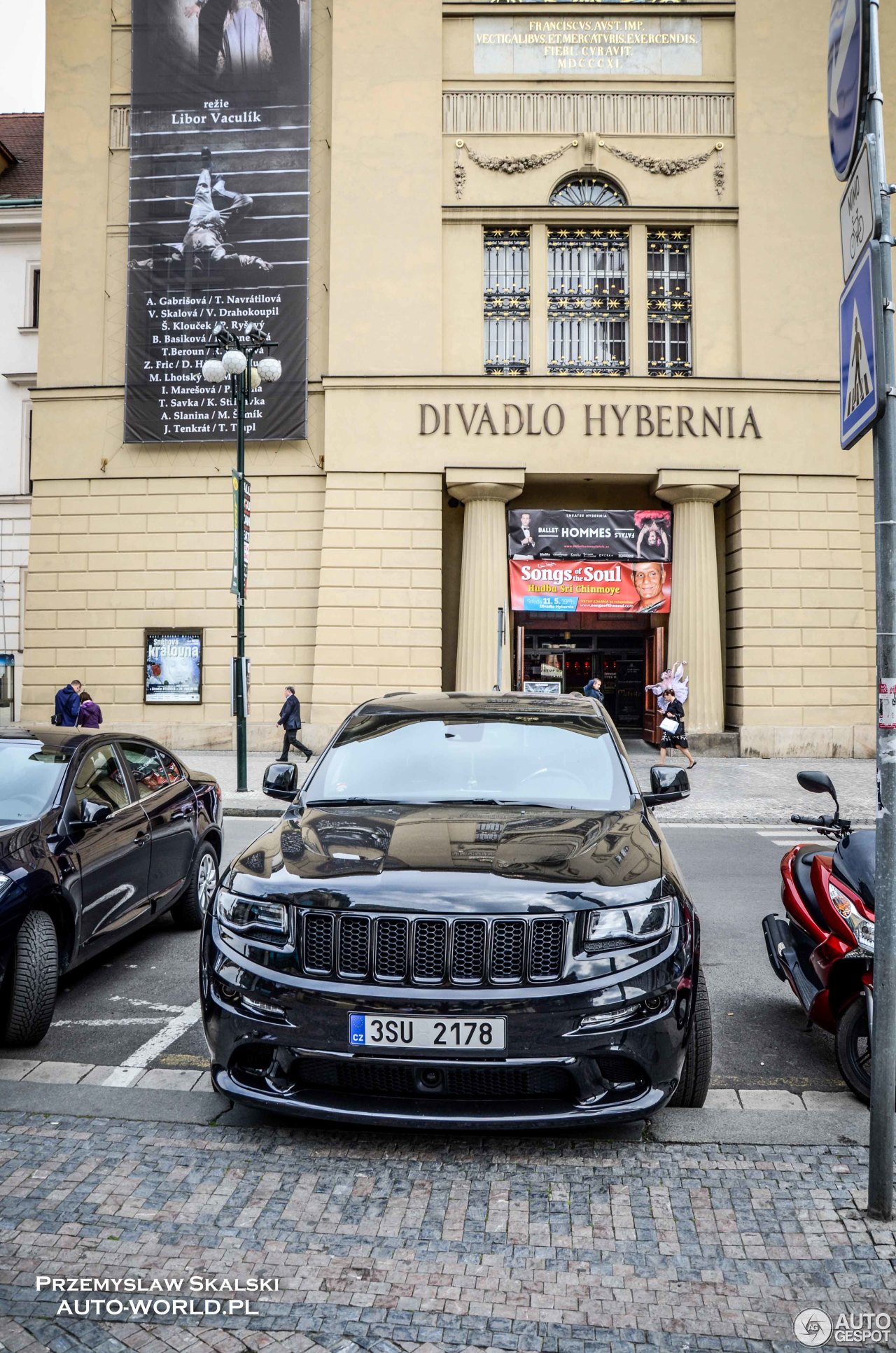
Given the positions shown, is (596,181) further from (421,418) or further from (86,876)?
(86,876)

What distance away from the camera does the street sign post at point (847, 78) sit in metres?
3.07

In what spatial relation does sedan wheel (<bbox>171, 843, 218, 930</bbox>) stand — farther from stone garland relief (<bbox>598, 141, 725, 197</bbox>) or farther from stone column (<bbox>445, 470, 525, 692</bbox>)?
stone garland relief (<bbox>598, 141, 725, 197</bbox>)

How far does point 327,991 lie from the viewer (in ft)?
10.5

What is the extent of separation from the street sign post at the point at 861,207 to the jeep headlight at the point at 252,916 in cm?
297

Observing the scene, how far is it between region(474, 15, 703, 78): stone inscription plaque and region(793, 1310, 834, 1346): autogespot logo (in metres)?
23.4

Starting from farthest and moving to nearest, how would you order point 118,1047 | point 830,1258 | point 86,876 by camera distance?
point 86,876 → point 118,1047 → point 830,1258

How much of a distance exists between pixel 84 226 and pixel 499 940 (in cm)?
2288

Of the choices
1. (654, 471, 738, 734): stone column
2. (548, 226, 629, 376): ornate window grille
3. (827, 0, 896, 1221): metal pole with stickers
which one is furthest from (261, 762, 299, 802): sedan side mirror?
(548, 226, 629, 376): ornate window grille

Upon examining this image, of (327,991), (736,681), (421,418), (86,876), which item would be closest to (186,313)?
(421,418)

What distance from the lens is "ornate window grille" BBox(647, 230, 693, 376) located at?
2072cm

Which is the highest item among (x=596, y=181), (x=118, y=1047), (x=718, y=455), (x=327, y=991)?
(x=596, y=181)

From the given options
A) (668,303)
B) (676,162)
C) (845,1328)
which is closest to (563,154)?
(676,162)

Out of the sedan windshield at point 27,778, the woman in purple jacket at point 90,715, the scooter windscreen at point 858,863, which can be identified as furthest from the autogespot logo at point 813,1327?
the woman in purple jacket at point 90,715

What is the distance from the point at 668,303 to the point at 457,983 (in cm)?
2064
